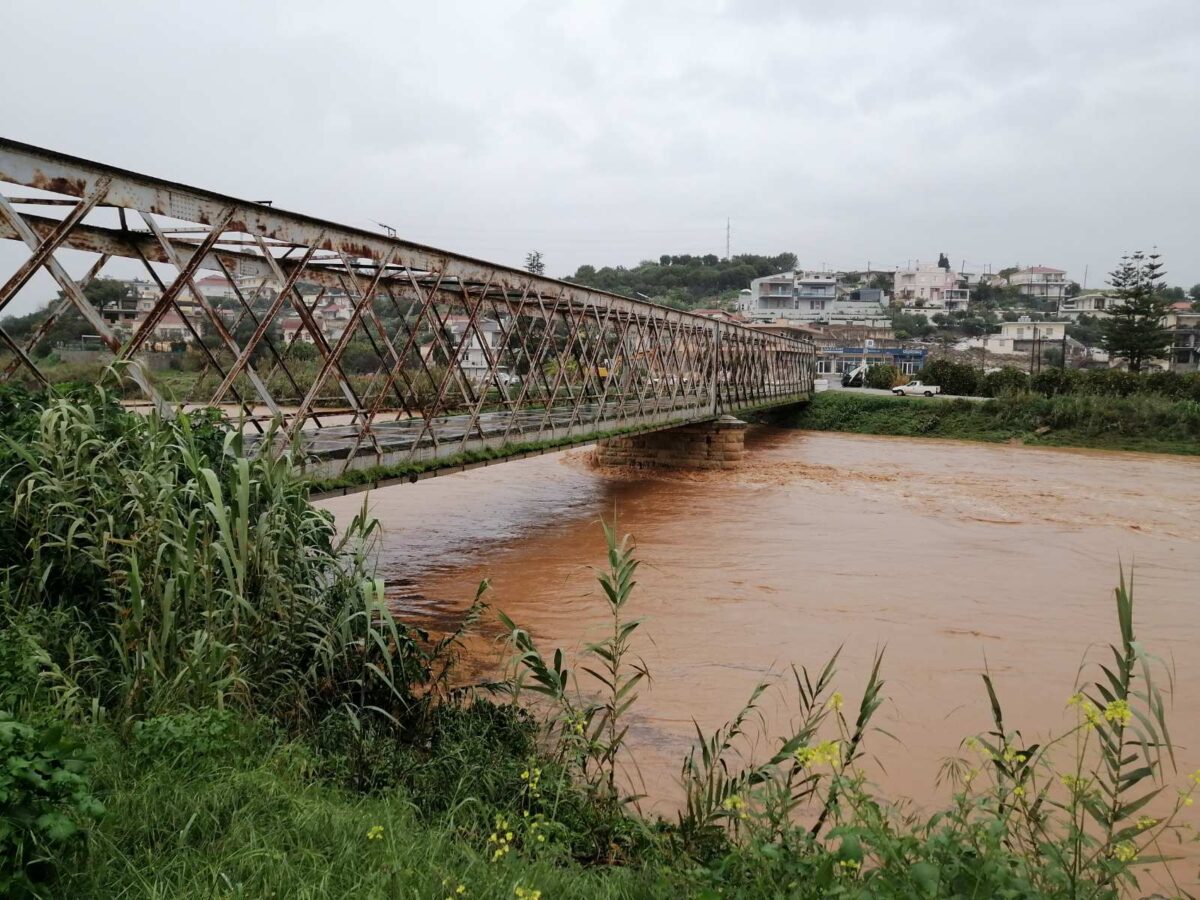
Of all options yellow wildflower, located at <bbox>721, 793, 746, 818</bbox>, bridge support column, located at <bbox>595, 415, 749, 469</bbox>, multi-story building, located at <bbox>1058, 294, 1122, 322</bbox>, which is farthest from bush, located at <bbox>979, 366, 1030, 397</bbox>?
multi-story building, located at <bbox>1058, 294, 1122, 322</bbox>

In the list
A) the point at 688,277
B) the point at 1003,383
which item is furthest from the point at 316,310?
the point at 688,277

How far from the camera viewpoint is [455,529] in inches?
563

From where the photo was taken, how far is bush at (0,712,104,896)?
7.43ft

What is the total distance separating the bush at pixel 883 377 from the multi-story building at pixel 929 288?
6074 centimetres

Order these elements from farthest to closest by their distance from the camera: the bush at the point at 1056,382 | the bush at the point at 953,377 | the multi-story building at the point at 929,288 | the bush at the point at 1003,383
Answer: the multi-story building at the point at 929,288
the bush at the point at 953,377
the bush at the point at 1003,383
the bush at the point at 1056,382

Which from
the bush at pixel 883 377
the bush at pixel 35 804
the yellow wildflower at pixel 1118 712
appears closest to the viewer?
the bush at pixel 35 804

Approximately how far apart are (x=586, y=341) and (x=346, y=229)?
7789mm

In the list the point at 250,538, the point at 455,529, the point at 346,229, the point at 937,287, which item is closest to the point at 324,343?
the point at 346,229

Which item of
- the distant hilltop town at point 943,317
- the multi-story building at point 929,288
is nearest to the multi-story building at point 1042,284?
the distant hilltop town at point 943,317

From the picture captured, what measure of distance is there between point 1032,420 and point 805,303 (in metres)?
57.0

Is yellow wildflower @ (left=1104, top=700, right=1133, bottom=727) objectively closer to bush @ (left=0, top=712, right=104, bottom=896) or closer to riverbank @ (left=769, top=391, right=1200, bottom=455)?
bush @ (left=0, top=712, right=104, bottom=896)

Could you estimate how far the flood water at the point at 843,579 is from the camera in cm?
668

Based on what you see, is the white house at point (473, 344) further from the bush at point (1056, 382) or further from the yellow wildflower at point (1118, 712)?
the bush at point (1056, 382)

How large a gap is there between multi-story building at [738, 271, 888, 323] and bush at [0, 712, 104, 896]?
271ft
